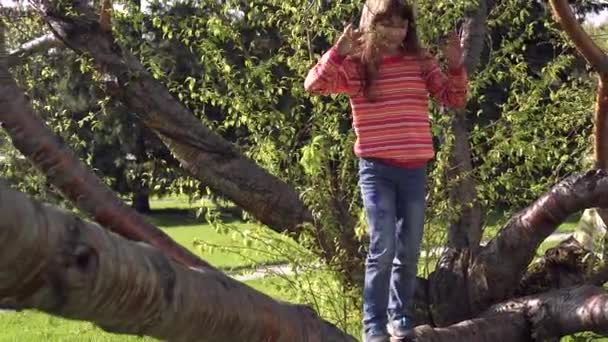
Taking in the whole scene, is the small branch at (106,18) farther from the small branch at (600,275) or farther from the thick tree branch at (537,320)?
the small branch at (600,275)

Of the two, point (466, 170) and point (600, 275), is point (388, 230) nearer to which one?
point (466, 170)

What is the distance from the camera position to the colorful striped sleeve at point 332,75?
4418mm

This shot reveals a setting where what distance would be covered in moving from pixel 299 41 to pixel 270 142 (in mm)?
625

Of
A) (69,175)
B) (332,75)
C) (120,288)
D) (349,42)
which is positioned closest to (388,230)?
(332,75)

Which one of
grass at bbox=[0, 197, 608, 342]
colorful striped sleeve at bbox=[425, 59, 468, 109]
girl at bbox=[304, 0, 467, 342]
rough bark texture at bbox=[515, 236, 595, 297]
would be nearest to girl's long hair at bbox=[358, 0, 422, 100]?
girl at bbox=[304, 0, 467, 342]

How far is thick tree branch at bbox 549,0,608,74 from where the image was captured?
442 cm

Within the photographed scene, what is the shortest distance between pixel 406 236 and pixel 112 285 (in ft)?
8.42

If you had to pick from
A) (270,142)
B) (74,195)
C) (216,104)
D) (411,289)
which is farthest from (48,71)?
(74,195)

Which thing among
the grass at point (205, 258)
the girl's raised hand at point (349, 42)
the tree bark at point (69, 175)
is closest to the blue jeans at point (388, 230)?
the girl's raised hand at point (349, 42)

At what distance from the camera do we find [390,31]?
4.48m

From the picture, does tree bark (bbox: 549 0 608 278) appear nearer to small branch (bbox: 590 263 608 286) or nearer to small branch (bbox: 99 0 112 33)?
small branch (bbox: 590 263 608 286)

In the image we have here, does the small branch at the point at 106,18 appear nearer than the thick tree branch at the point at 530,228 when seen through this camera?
No

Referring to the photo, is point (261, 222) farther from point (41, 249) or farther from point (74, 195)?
point (41, 249)

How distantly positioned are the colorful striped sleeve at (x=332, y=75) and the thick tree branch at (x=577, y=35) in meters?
0.98
